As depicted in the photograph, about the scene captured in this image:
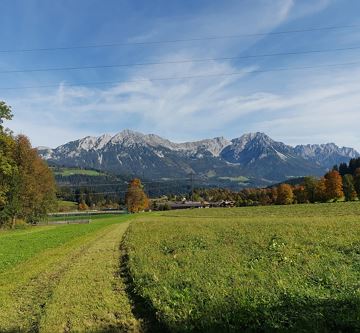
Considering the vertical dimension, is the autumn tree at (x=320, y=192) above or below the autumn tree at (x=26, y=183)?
below

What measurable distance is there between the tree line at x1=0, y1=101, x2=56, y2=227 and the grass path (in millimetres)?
44271

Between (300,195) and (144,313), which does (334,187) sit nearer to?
(300,195)

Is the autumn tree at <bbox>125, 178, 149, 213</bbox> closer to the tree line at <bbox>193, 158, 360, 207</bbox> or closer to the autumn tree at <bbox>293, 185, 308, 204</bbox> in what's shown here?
the tree line at <bbox>193, 158, 360, 207</bbox>

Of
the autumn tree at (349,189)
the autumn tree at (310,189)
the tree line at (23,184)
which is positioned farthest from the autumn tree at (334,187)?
the tree line at (23,184)

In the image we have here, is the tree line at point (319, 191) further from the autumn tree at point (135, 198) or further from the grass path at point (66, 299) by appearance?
the grass path at point (66, 299)

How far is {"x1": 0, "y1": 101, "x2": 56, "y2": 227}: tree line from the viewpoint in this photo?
66438 mm

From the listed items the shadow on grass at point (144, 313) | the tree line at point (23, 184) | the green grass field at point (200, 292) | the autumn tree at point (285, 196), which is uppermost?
the tree line at point (23, 184)

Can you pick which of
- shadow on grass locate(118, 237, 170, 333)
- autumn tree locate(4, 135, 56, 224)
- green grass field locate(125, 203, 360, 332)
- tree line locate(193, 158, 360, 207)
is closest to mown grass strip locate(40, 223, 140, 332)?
shadow on grass locate(118, 237, 170, 333)

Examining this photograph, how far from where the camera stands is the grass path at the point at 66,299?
1080 cm

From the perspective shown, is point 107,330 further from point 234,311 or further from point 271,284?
point 271,284

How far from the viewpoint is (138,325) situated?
10.5 metres

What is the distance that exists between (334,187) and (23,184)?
321ft

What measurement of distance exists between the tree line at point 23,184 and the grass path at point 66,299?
44271mm

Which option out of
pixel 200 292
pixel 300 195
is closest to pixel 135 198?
pixel 300 195
